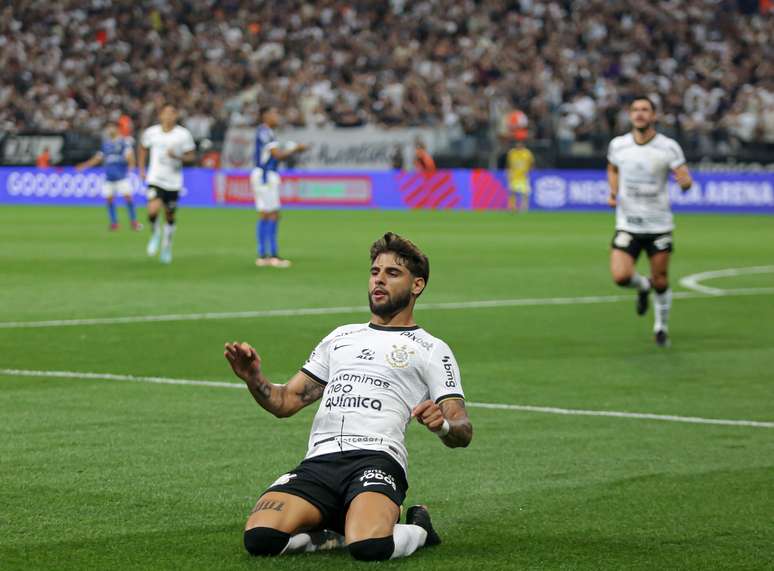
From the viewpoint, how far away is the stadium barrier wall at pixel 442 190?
41.8 m

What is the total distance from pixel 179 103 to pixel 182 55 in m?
2.58

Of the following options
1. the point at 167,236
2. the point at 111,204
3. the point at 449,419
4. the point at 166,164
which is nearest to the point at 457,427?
the point at 449,419

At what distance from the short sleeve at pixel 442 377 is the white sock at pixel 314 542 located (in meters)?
0.72

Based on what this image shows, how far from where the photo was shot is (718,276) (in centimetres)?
2167

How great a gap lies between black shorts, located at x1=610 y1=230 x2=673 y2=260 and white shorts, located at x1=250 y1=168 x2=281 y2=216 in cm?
896

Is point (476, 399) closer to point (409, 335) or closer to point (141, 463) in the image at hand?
point (141, 463)

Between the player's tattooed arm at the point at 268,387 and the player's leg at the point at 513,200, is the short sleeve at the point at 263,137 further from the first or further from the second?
the player's leg at the point at 513,200

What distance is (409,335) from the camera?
6.43m

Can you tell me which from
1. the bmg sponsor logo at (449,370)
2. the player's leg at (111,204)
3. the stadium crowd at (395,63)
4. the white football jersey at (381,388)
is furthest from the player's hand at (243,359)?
the stadium crowd at (395,63)

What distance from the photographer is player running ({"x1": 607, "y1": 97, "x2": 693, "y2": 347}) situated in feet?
47.0

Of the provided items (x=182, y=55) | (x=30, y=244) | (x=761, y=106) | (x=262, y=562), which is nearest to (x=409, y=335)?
(x=262, y=562)

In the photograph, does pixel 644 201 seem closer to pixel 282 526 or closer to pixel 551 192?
pixel 282 526

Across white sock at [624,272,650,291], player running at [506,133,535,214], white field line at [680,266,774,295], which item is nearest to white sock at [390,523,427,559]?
white sock at [624,272,650,291]

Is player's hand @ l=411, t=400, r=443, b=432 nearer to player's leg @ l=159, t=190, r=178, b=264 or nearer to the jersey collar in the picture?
the jersey collar
